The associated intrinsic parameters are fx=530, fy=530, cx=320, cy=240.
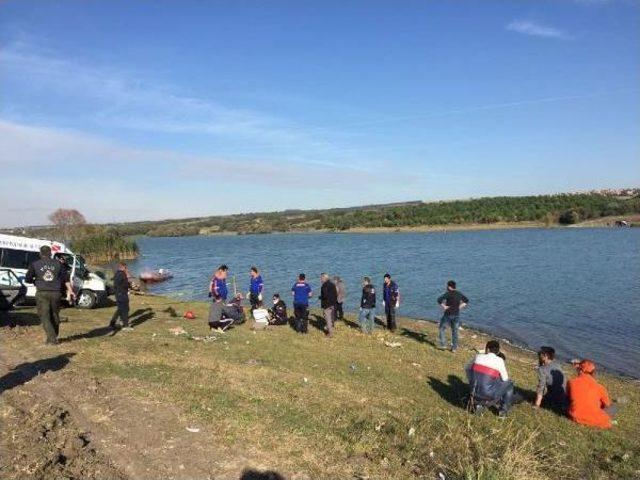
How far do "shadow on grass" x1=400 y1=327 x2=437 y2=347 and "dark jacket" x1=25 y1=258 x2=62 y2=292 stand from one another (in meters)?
12.2

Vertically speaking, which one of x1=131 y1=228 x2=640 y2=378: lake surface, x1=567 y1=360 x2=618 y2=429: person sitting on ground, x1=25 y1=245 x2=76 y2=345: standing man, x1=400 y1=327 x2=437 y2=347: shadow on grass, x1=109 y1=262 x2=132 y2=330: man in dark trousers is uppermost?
x1=25 y1=245 x2=76 y2=345: standing man

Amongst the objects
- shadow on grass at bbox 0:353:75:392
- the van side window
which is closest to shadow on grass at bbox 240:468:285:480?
shadow on grass at bbox 0:353:75:392

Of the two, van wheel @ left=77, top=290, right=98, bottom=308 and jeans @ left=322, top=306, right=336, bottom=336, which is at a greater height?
van wheel @ left=77, top=290, right=98, bottom=308

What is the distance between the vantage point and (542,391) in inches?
453

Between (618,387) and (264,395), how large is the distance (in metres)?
11.1

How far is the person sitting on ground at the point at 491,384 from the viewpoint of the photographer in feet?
34.8

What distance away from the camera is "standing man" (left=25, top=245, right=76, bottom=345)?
12.4 metres

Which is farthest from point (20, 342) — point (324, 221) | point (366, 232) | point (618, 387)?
point (324, 221)

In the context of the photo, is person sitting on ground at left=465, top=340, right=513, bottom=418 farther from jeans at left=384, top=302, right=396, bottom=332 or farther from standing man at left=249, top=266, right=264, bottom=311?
standing man at left=249, top=266, right=264, bottom=311

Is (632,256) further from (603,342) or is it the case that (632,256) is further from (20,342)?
(20,342)

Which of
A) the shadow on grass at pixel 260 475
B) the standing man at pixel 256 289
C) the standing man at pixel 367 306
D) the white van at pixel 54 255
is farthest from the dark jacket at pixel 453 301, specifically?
the white van at pixel 54 255

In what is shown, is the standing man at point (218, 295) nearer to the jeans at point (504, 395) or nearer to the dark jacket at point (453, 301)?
the dark jacket at point (453, 301)

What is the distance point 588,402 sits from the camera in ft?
35.2

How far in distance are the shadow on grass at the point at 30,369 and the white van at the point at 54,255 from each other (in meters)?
8.31
